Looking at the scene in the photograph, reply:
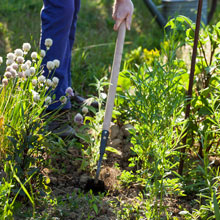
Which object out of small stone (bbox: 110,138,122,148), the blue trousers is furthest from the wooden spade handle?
the blue trousers

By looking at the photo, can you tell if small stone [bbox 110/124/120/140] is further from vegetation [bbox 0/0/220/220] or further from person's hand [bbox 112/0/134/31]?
person's hand [bbox 112/0/134/31]

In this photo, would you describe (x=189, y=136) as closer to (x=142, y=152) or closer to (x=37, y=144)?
(x=142, y=152)

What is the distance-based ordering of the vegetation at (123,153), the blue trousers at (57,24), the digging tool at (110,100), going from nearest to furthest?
1. the vegetation at (123,153)
2. the digging tool at (110,100)
3. the blue trousers at (57,24)

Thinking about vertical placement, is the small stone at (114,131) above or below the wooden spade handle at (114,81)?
below

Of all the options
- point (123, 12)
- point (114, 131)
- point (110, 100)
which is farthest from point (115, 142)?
point (123, 12)

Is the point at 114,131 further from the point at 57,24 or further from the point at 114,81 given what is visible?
the point at 57,24

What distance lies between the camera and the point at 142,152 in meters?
2.25

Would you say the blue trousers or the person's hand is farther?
the blue trousers

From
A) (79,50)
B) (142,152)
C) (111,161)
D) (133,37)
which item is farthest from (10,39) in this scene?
(142,152)

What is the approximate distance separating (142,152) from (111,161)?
0.39 meters

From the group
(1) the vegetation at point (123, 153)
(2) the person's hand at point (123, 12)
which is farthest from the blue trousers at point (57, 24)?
(2) the person's hand at point (123, 12)

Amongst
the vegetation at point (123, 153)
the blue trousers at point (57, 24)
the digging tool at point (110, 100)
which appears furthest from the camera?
the blue trousers at point (57, 24)

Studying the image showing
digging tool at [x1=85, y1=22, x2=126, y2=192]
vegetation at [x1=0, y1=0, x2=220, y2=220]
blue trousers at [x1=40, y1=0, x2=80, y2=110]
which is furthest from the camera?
blue trousers at [x1=40, y1=0, x2=80, y2=110]

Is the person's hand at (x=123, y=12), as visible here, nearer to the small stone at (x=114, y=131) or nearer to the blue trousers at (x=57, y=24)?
the blue trousers at (x=57, y=24)
